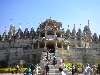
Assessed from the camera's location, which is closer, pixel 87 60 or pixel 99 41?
pixel 87 60

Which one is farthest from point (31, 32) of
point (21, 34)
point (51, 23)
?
point (51, 23)

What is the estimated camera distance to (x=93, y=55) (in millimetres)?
51250

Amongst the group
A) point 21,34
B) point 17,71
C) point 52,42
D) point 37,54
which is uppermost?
point 21,34

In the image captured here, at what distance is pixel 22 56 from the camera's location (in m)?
51.3

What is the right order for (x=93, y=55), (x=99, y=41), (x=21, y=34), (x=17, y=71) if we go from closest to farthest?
1. (x=17, y=71)
2. (x=93, y=55)
3. (x=99, y=41)
4. (x=21, y=34)

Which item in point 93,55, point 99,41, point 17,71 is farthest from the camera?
point 99,41

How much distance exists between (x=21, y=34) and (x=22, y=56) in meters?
26.6

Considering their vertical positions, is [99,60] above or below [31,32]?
below

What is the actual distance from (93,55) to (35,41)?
1572 centimetres

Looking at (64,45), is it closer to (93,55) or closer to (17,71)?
(93,55)

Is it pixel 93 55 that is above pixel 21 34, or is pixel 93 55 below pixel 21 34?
below

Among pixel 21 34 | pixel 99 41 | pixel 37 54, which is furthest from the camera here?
pixel 21 34

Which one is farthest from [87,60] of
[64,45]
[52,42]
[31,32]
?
[31,32]

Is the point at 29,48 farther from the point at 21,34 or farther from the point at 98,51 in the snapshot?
the point at 21,34
